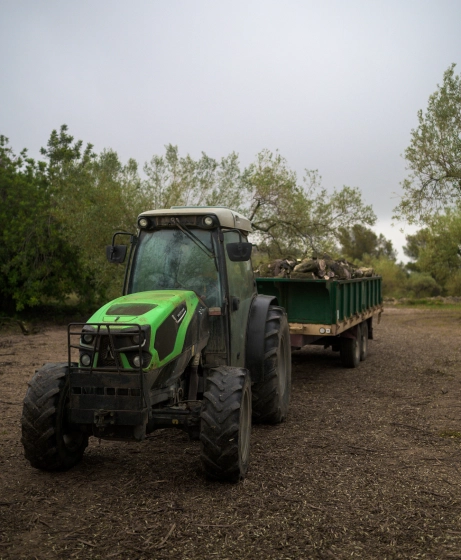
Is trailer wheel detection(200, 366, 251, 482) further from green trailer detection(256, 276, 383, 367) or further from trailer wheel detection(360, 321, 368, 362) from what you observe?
trailer wheel detection(360, 321, 368, 362)

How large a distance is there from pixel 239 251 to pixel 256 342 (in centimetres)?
142

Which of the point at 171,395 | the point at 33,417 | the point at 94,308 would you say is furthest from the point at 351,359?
the point at 94,308

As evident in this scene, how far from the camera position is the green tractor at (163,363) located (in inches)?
190

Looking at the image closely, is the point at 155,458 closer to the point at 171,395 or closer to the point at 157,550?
the point at 171,395

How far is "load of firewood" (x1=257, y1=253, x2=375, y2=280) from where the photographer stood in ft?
33.8

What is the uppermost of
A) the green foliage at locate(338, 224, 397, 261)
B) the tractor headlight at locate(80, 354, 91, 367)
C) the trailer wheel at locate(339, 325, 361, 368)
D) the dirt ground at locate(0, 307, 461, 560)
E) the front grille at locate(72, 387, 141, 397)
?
the green foliage at locate(338, 224, 397, 261)

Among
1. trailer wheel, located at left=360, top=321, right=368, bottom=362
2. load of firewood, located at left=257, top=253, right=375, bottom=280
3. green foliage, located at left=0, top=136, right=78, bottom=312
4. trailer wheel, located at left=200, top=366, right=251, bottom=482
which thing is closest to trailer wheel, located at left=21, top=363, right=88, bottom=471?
trailer wheel, located at left=200, top=366, right=251, bottom=482

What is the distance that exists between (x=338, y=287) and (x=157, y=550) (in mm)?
6423

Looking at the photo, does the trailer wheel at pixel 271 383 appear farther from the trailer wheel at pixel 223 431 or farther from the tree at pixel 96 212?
the tree at pixel 96 212

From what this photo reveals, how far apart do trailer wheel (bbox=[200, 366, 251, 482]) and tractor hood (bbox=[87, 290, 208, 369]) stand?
46cm

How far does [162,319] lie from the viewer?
5.06 meters

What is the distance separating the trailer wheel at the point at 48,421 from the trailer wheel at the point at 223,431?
107 cm

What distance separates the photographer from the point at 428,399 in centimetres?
870

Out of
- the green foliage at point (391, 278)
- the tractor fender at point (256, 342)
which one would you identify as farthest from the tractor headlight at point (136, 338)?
the green foliage at point (391, 278)
